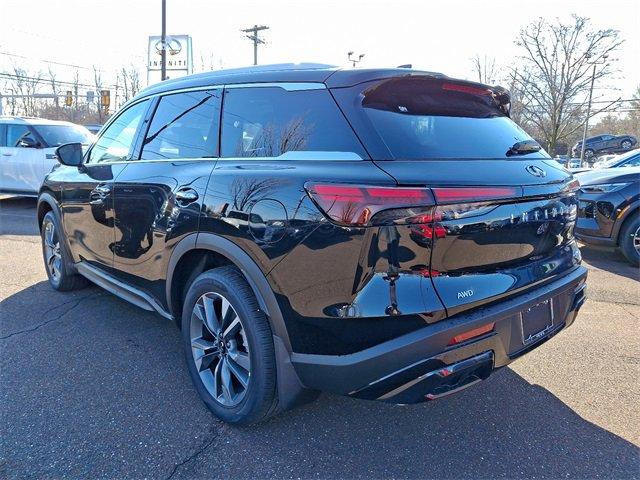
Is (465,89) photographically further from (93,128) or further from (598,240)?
(93,128)

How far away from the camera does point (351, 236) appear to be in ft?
6.00

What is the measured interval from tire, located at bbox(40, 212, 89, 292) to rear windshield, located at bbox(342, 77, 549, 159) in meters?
3.39

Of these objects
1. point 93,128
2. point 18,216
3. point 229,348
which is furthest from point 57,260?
point 93,128

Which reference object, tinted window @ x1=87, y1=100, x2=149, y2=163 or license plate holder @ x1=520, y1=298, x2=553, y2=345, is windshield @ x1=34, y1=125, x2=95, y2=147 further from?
license plate holder @ x1=520, y1=298, x2=553, y2=345

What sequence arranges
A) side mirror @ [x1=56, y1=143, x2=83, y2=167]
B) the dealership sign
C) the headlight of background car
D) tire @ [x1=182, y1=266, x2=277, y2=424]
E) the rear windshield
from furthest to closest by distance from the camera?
the dealership sign → the headlight of background car → side mirror @ [x1=56, y1=143, x2=83, y2=167] → tire @ [x1=182, y1=266, x2=277, y2=424] → the rear windshield

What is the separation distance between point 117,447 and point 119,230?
1.54m

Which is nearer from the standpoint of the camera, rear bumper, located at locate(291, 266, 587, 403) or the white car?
rear bumper, located at locate(291, 266, 587, 403)

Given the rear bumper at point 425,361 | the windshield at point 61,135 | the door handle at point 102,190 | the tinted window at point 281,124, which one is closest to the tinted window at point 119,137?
the door handle at point 102,190

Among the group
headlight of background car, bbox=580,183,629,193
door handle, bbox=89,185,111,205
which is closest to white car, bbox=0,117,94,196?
door handle, bbox=89,185,111,205

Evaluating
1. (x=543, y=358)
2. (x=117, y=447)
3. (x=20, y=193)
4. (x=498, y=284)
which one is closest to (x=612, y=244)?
(x=543, y=358)

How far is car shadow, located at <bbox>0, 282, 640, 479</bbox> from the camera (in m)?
2.17

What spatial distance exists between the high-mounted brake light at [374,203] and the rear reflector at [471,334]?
0.51 metres

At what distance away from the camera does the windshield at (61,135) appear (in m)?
9.42

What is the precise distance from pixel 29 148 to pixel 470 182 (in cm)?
1011
